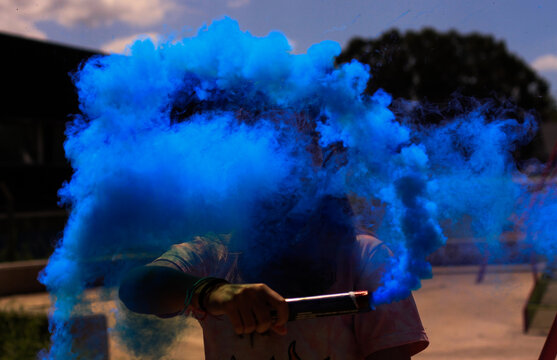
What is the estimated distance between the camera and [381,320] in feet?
4.06

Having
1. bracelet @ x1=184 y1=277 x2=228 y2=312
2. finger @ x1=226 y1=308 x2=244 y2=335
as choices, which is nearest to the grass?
bracelet @ x1=184 y1=277 x2=228 y2=312

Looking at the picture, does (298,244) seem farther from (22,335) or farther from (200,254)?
(22,335)

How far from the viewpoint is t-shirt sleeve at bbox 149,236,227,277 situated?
4.19 ft

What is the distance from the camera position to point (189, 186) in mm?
1327

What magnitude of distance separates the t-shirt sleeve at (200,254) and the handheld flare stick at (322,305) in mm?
330

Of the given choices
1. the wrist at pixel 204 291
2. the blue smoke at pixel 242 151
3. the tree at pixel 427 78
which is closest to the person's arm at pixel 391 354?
the blue smoke at pixel 242 151

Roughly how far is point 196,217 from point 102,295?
51 centimetres

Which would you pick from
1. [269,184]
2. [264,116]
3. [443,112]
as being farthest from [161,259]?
[443,112]

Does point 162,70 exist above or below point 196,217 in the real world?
above

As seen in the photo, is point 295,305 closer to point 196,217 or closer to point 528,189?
point 196,217

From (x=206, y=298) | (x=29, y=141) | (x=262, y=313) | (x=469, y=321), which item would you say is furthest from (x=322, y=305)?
(x=29, y=141)

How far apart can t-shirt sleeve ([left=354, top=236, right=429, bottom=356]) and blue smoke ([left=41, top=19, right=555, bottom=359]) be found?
0.17ft

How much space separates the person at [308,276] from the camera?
48.8 inches

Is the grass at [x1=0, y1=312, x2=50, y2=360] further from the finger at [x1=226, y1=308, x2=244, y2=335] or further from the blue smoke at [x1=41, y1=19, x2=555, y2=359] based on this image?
the finger at [x1=226, y1=308, x2=244, y2=335]
